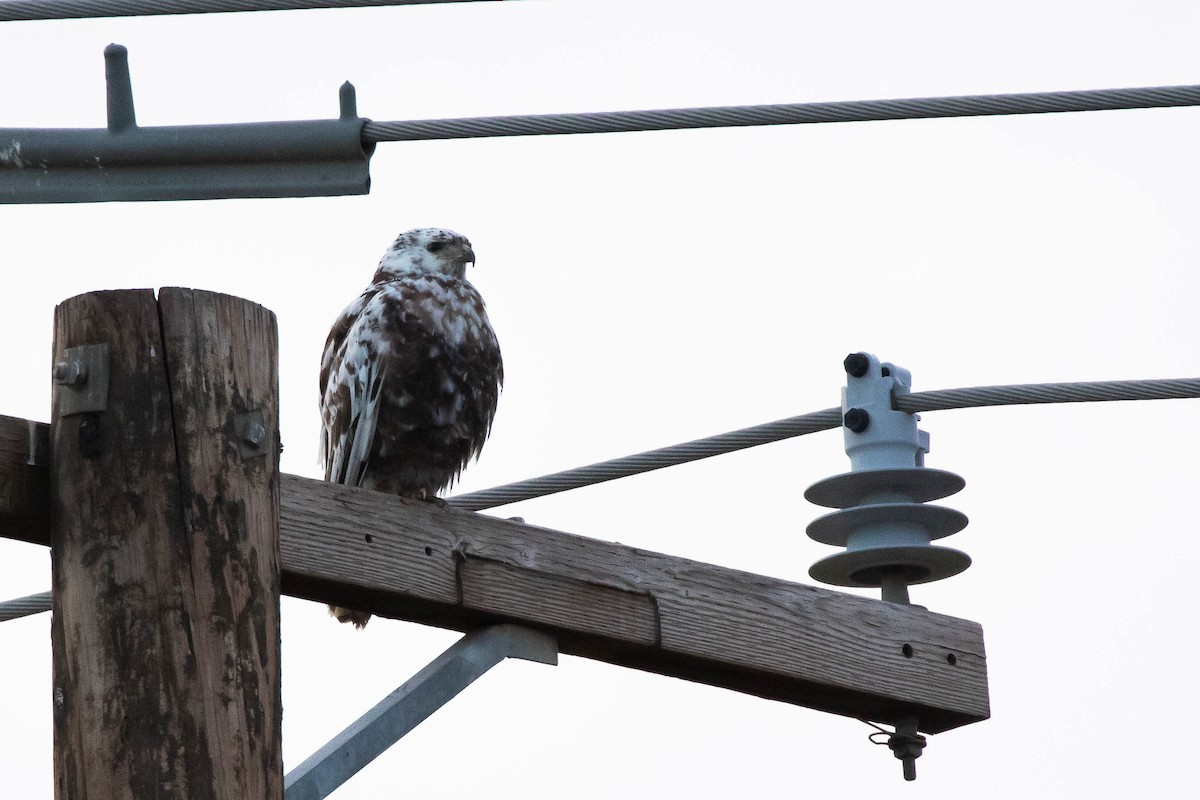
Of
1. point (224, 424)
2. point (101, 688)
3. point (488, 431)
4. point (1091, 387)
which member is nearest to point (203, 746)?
point (101, 688)

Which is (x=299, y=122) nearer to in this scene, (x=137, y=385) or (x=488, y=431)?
(x=137, y=385)

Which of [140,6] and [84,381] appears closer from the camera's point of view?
[84,381]

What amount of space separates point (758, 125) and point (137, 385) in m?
1.76

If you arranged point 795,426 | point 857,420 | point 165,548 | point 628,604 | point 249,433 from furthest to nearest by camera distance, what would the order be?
point 795,426 < point 857,420 < point 628,604 < point 249,433 < point 165,548

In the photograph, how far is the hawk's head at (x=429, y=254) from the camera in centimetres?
541

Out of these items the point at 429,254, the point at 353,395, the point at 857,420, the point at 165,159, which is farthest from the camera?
the point at 429,254

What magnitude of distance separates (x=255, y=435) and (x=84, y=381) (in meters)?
0.26

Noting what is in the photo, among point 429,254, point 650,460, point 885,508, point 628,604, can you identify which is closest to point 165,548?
point 628,604

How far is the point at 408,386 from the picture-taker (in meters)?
4.84

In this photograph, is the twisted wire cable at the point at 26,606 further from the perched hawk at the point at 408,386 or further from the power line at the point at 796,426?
the perched hawk at the point at 408,386

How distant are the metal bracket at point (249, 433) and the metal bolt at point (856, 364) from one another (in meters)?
1.74

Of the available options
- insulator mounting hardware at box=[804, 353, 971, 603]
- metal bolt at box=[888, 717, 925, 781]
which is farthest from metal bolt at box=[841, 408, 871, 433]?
metal bolt at box=[888, 717, 925, 781]

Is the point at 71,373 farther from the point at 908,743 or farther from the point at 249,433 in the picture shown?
the point at 908,743

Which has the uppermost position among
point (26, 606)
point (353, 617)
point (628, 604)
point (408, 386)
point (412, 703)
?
point (408, 386)
